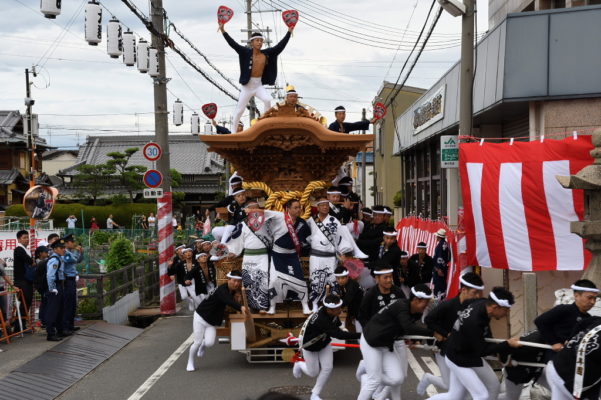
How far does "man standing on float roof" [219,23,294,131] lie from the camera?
12.1 meters

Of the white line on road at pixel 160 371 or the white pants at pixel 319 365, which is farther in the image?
the white line on road at pixel 160 371

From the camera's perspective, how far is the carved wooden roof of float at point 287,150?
1073 cm

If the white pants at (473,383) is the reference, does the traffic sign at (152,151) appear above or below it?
above

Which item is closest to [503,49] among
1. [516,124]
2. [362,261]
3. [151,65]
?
[516,124]

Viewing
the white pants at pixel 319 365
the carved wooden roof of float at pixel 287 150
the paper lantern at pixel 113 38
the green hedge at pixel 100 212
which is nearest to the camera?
the white pants at pixel 319 365

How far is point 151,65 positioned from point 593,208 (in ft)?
34.9

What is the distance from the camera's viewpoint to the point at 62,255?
11883 mm

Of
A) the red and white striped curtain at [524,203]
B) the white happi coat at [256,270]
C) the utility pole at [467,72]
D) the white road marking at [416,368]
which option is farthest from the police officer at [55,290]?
the utility pole at [467,72]

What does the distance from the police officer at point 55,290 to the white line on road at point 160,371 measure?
217 cm

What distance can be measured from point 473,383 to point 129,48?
36.9 feet

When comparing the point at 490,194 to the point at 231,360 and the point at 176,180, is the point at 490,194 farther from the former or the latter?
the point at 176,180

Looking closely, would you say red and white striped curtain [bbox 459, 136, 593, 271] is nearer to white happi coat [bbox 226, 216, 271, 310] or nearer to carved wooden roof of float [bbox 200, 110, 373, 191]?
carved wooden roof of float [bbox 200, 110, 373, 191]

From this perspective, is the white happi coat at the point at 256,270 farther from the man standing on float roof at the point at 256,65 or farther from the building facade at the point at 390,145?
the building facade at the point at 390,145

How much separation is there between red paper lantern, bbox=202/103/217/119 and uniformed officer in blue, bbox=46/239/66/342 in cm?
344
